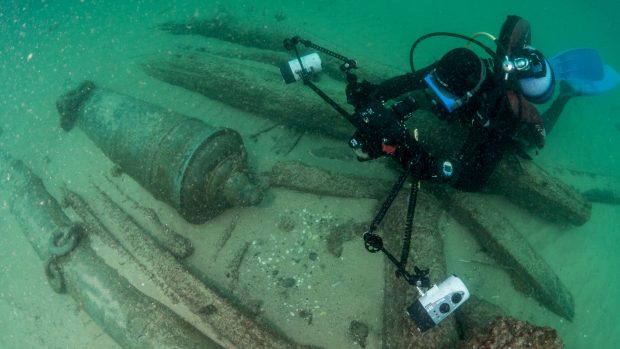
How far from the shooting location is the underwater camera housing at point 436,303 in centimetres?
263

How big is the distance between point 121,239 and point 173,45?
5614mm

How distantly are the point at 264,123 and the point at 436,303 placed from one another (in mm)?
4182

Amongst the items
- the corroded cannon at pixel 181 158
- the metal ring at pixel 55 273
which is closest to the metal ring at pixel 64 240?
the metal ring at pixel 55 273

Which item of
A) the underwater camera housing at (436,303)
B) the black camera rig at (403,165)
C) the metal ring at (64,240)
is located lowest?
the metal ring at (64,240)


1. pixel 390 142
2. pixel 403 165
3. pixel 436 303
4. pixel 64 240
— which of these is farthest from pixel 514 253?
pixel 64 240

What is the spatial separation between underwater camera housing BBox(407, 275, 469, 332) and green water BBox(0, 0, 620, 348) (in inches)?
46.5

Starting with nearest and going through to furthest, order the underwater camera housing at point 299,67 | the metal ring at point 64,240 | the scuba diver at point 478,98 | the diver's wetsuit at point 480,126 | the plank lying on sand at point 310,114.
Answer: the scuba diver at point 478,98 → the diver's wetsuit at point 480,126 → the metal ring at point 64,240 → the underwater camera housing at point 299,67 → the plank lying on sand at point 310,114

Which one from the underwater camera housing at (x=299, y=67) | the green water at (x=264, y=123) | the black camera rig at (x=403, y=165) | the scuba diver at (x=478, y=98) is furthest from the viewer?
the green water at (x=264, y=123)

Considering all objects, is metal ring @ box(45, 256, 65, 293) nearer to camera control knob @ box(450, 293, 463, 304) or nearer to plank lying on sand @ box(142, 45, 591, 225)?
plank lying on sand @ box(142, 45, 591, 225)

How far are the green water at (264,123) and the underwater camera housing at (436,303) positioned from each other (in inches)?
46.5

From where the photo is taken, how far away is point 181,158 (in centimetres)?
400

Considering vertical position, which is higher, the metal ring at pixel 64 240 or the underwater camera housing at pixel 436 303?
the underwater camera housing at pixel 436 303

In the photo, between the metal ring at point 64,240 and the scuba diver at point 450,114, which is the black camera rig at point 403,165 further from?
the metal ring at point 64,240

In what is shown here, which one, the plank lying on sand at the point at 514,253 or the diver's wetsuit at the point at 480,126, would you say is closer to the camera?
the diver's wetsuit at the point at 480,126
